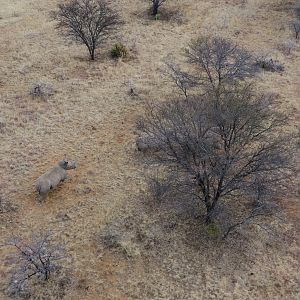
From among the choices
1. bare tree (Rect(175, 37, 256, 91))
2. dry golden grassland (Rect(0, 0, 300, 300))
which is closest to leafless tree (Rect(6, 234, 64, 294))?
dry golden grassland (Rect(0, 0, 300, 300))

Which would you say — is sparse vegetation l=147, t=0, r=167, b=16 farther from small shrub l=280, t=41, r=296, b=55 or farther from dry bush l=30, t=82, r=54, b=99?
dry bush l=30, t=82, r=54, b=99

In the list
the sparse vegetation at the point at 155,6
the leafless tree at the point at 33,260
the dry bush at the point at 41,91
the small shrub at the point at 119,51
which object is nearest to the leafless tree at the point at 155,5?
the sparse vegetation at the point at 155,6

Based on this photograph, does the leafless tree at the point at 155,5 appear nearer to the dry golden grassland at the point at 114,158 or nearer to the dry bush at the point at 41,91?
the dry golden grassland at the point at 114,158

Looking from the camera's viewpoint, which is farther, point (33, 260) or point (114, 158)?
point (114, 158)

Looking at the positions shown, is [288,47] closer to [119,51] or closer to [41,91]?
[119,51]

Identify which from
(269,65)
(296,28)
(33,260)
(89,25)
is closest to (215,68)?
(269,65)

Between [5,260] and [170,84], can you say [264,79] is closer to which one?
[170,84]
